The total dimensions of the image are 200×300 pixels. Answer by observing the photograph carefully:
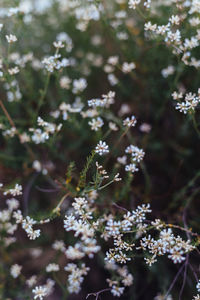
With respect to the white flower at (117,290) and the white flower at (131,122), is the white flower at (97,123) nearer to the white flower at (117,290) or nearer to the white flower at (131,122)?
the white flower at (131,122)

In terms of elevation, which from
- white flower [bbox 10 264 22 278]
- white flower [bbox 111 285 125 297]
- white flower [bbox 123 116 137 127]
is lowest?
white flower [bbox 111 285 125 297]

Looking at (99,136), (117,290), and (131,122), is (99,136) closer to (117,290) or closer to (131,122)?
(131,122)

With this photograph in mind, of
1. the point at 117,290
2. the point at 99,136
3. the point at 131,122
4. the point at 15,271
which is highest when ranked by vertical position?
the point at 99,136

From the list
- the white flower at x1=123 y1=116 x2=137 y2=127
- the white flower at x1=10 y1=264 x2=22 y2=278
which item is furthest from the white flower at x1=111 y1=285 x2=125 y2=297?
the white flower at x1=123 y1=116 x2=137 y2=127

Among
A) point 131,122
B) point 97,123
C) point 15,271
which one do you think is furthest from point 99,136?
point 15,271

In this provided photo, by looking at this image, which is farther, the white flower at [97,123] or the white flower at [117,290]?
the white flower at [97,123]

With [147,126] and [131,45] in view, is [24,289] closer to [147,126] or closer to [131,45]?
[147,126]

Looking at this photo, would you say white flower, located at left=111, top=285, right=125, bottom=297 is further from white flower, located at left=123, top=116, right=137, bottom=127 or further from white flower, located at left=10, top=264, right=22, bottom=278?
white flower, located at left=123, top=116, right=137, bottom=127

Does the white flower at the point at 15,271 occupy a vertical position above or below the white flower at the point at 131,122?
below

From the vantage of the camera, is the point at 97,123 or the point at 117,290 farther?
the point at 97,123

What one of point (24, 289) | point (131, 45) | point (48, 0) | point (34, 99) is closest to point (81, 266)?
point (24, 289)

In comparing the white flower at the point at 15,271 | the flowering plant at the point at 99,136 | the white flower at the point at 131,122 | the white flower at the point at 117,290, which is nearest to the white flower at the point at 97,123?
the flowering plant at the point at 99,136
